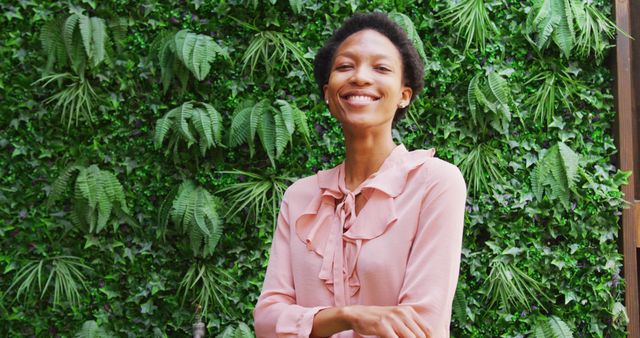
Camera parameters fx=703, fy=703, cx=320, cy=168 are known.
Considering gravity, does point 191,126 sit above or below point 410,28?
below

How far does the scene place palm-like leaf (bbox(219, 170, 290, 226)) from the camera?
121 inches

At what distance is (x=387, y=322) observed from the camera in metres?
1.23

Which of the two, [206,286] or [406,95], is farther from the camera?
[206,286]

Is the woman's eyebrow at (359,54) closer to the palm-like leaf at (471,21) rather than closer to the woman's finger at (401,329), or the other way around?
the woman's finger at (401,329)

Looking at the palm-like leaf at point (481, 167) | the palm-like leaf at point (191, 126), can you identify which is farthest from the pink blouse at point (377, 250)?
the palm-like leaf at point (481, 167)

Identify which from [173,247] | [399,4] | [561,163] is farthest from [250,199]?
[561,163]

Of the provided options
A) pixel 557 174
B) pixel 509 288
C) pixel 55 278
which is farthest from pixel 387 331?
pixel 55 278

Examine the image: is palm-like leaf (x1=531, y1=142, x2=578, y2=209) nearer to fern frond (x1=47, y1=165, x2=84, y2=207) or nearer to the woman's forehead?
the woman's forehead

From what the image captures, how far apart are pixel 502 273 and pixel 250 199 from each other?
1.14 metres

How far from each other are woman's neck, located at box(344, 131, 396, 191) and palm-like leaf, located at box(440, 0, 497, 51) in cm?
181

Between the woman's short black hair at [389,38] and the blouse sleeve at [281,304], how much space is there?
360 mm

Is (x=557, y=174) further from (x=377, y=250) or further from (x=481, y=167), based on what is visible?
(x=377, y=250)

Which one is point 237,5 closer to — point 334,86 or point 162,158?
point 162,158

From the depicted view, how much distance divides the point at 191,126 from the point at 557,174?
1.62 metres
